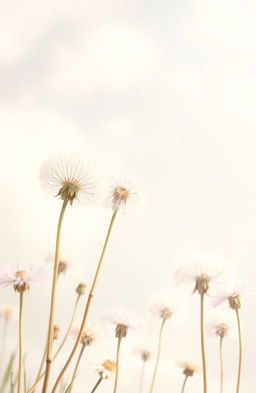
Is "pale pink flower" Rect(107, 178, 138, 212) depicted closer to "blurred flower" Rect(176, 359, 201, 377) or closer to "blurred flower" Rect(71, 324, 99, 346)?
"blurred flower" Rect(71, 324, 99, 346)

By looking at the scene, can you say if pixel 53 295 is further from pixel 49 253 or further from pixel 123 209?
pixel 49 253

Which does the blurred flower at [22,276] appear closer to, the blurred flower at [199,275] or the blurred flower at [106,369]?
the blurred flower at [199,275]

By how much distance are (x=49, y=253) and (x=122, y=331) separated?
0.52 metres

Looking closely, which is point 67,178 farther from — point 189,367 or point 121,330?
A: point 189,367

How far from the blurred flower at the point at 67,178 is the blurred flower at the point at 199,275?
1.62ft

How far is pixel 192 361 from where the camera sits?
2209mm

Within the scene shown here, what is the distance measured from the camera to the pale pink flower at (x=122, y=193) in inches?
54.6

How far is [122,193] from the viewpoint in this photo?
1.40 meters

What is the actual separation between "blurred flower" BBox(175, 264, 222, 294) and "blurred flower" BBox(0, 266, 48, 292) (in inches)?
19.5

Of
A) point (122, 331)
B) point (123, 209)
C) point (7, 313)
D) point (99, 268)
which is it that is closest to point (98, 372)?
point (122, 331)

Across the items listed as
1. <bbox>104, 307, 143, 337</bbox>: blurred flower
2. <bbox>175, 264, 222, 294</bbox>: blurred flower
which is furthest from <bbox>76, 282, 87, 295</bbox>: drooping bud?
<bbox>175, 264, 222, 294</bbox>: blurred flower

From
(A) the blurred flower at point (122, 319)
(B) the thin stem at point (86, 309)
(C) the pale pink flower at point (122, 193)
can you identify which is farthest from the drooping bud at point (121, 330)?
(B) the thin stem at point (86, 309)

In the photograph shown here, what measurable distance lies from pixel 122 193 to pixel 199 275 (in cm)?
37

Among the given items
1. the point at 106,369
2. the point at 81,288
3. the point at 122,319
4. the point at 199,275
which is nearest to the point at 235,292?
the point at 199,275
